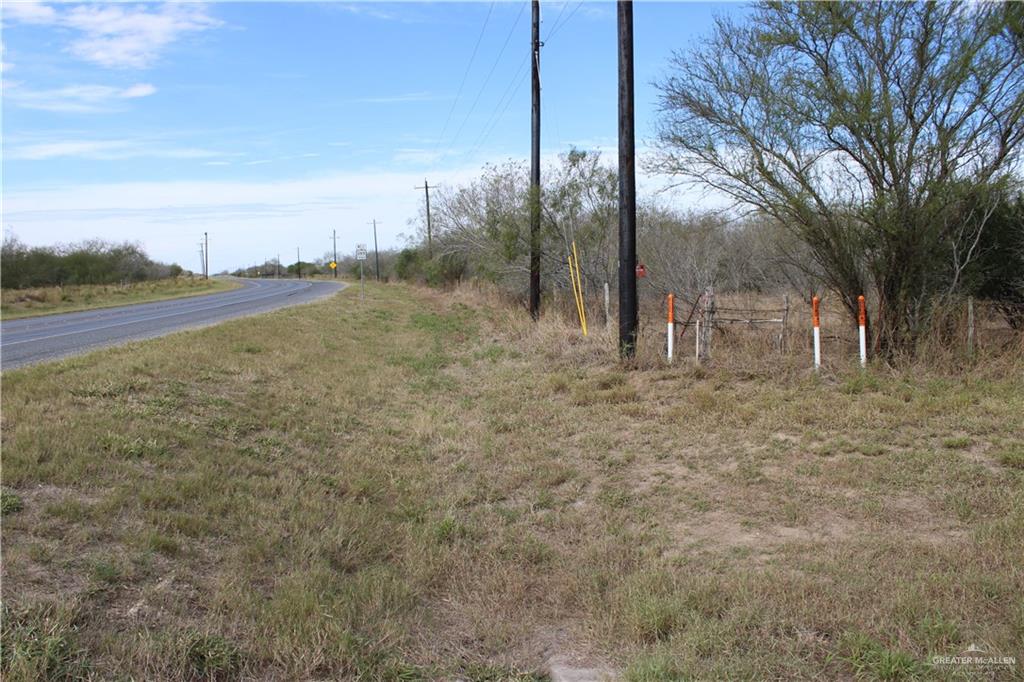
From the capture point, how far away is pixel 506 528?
6.07 metres

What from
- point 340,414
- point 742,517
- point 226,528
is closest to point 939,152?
point 742,517

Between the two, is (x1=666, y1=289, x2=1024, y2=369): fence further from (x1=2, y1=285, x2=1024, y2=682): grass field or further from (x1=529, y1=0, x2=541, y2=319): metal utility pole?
(x1=529, y1=0, x2=541, y2=319): metal utility pole

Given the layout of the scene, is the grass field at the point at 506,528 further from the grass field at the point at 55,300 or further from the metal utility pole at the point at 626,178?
the grass field at the point at 55,300

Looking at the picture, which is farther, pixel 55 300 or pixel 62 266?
pixel 62 266

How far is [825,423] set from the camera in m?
8.43

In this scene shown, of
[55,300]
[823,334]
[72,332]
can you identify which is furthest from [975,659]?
[55,300]

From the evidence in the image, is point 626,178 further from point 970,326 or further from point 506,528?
point 506,528

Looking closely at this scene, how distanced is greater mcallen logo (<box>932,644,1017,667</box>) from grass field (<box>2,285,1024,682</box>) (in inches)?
2.0

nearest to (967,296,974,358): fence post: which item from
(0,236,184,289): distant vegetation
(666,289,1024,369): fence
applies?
(666,289,1024,369): fence

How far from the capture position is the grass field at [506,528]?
3.80 metres

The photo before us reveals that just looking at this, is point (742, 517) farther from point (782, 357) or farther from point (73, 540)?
point (782, 357)

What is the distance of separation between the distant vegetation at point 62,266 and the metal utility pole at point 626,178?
40.0 metres

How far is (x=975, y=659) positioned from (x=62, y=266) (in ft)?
176

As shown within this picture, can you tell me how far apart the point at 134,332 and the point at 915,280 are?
630 inches
